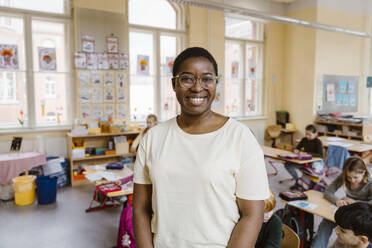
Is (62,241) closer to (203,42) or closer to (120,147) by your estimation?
(120,147)

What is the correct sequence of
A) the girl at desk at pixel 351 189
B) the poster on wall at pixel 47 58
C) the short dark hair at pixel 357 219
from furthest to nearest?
the poster on wall at pixel 47 58 < the girl at desk at pixel 351 189 < the short dark hair at pixel 357 219

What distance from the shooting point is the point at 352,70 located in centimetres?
820

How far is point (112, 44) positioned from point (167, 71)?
149cm

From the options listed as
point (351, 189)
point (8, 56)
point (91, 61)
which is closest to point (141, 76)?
point (91, 61)

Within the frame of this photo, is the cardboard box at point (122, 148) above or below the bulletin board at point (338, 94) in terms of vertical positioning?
below

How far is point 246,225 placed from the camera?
1.05 m

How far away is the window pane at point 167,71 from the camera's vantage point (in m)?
6.93

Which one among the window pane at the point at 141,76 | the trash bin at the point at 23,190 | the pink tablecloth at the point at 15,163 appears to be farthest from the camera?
the window pane at the point at 141,76

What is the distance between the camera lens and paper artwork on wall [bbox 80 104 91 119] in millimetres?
5837

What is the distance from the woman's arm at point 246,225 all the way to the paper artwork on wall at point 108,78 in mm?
5375

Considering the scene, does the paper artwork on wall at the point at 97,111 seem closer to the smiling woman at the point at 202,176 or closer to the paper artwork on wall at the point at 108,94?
the paper artwork on wall at the point at 108,94

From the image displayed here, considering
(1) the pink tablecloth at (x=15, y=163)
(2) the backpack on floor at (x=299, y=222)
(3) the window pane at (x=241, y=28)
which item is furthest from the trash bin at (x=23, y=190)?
(3) the window pane at (x=241, y=28)

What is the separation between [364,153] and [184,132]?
Result: 5179mm

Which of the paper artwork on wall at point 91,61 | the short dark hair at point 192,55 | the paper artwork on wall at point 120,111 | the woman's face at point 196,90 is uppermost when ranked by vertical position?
the paper artwork on wall at point 91,61
